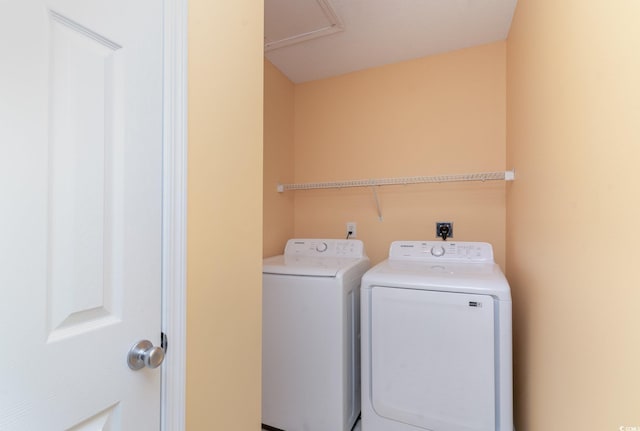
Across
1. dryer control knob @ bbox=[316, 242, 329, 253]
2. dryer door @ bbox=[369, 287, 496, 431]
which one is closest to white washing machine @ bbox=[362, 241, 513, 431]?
dryer door @ bbox=[369, 287, 496, 431]

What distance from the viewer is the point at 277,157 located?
235cm

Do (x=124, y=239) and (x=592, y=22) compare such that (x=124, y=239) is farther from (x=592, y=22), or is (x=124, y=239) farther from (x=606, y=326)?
(x=592, y=22)

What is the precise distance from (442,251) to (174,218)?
64.8 inches

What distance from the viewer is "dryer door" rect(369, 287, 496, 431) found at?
134cm

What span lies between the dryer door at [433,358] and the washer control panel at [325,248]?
1.90 feet

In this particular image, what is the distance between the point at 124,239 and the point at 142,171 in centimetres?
16

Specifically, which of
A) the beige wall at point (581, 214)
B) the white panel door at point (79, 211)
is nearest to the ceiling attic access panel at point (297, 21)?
the beige wall at point (581, 214)

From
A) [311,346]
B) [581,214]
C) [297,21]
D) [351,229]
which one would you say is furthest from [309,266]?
[297,21]

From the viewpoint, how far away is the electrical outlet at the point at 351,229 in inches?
92.5

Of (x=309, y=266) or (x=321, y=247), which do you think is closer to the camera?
(x=309, y=266)

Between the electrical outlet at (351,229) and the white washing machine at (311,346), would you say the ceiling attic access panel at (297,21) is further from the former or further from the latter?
the white washing machine at (311,346)

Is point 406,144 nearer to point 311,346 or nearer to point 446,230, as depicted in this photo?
point 446,230

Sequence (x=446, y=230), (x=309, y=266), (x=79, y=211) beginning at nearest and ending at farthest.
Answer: (x=79, y=211)
(x=309, y=266)
(x=446, y=230)

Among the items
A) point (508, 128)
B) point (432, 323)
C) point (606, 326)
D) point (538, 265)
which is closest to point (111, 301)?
point (606, 326)
